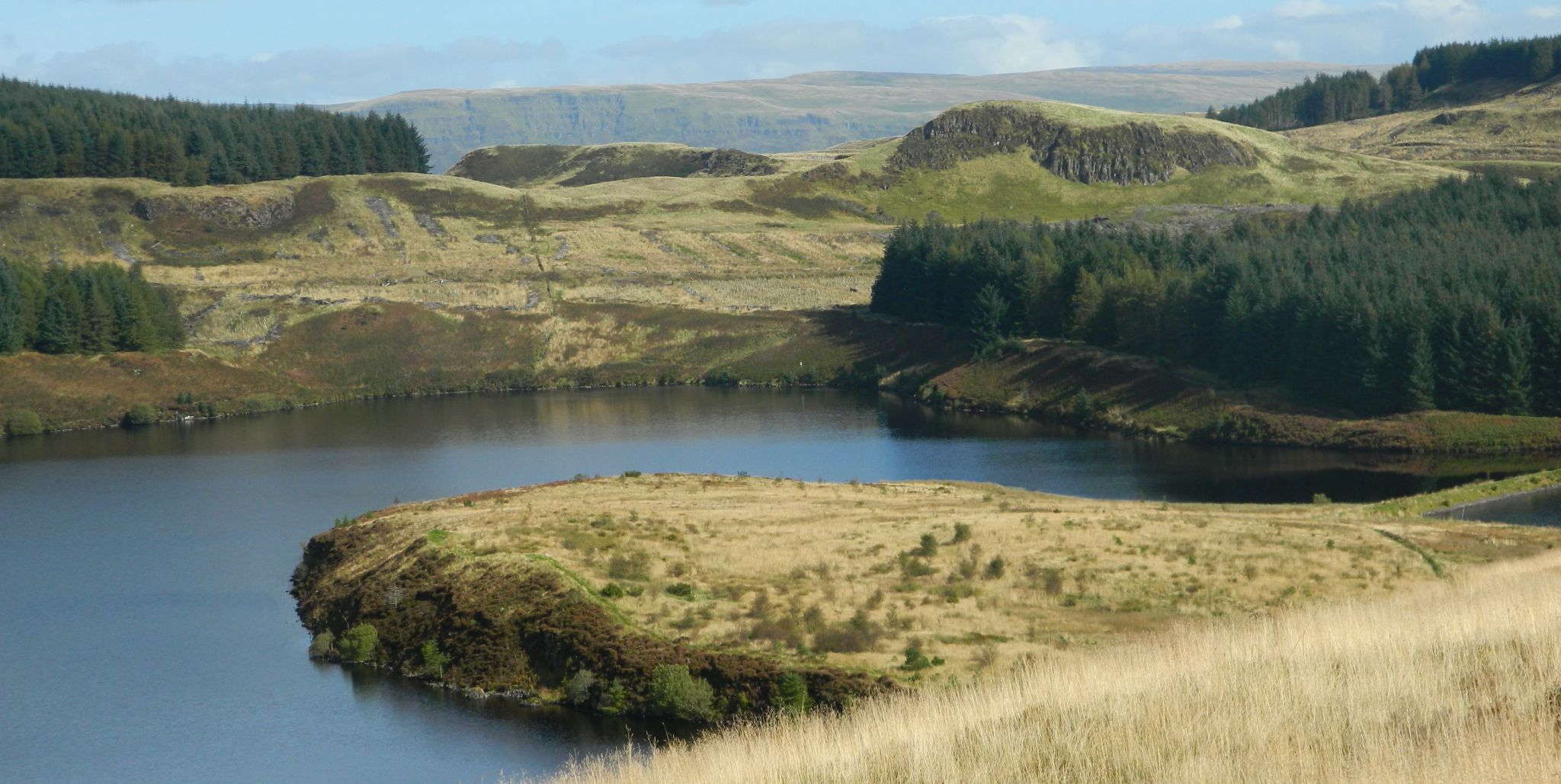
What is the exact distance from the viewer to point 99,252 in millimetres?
159000

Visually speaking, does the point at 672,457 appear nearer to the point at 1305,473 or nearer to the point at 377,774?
the point at 1305,473

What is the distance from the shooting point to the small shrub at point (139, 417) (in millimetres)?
121375

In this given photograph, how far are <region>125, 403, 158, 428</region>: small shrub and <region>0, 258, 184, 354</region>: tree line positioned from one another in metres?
11.2

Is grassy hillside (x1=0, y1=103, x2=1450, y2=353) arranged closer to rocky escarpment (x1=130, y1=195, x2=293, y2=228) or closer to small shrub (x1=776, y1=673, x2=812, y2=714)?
rocky escarpment (x1=130, y1=195, x2=293, y2=228)

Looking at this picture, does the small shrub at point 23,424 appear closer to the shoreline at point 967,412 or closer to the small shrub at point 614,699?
the shoreline at point 967,412

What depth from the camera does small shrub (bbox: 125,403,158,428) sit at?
121375 millimetres

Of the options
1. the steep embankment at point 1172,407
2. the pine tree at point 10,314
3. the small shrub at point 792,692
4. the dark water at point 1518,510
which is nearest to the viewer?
the small shrub at point 792,692

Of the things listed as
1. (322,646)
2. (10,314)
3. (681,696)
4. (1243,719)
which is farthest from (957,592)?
(10,314)

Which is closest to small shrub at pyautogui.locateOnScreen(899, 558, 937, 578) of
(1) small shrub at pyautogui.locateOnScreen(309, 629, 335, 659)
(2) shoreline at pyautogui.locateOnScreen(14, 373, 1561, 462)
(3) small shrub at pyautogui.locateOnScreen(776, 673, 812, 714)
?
(3) small shrub at pyautogui.locateOnScreen(776, 673, 812, 714)

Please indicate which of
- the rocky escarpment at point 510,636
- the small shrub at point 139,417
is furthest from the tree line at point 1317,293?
the small shrub at point 139,417

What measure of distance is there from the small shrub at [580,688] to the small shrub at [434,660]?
575 cm

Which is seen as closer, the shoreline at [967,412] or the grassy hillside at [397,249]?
the shoreline at [967,412]

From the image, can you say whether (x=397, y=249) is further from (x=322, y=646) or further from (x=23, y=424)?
(x=322, y=646)

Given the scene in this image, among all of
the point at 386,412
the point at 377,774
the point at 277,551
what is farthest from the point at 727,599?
the point at 386,412
